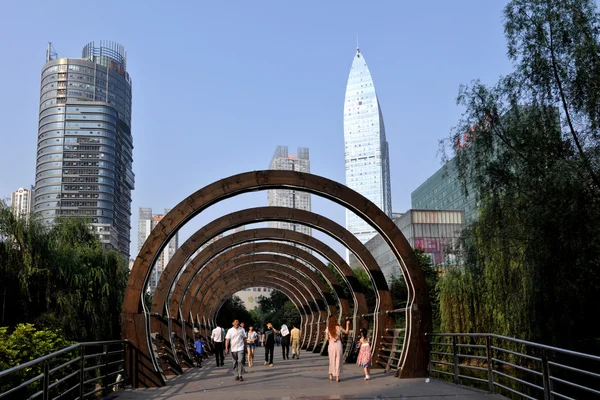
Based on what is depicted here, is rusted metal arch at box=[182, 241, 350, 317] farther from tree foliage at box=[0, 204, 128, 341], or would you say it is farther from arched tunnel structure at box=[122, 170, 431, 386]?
tree foliage at box=[0, 204, 128, 341]

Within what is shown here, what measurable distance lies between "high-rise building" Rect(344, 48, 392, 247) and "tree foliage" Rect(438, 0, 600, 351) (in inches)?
6795

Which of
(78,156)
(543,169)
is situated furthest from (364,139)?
(543,169)

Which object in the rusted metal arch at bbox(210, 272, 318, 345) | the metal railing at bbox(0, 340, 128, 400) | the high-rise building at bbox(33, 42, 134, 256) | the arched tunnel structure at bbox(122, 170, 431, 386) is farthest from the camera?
the high-rise building at bbox(33, 42, 134, 256)

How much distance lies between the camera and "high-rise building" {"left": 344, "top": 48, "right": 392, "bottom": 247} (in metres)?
190

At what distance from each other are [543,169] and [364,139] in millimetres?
182242

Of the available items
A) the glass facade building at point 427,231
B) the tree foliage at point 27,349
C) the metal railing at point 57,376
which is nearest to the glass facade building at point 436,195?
the glass facade building at point 427,231

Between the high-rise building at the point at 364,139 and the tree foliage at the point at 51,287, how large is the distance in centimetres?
16689

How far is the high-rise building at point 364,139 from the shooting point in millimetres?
189625

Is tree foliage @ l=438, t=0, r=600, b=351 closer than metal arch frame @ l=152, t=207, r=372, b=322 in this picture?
→ Yes

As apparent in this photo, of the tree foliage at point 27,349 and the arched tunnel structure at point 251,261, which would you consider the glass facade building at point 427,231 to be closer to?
the arched tunnel structure at point 251,261

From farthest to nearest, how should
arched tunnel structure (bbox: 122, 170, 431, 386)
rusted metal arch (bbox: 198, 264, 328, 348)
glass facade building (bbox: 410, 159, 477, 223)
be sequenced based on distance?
glass facade building (bbox: 410, 159, 477, 223) < rusted metal arch (bbox: 198, 264, 328, 348) < arched tunnel structure (bbox: 122, 170, 431, 386)

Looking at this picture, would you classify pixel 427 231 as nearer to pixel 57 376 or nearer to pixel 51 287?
pixel 51 287

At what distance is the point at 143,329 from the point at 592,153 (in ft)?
32.2

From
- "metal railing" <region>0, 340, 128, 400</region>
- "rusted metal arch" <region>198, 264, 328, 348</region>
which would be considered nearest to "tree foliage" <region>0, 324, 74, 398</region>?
"metal railing" <region>0, 340, 128, 400</region>
